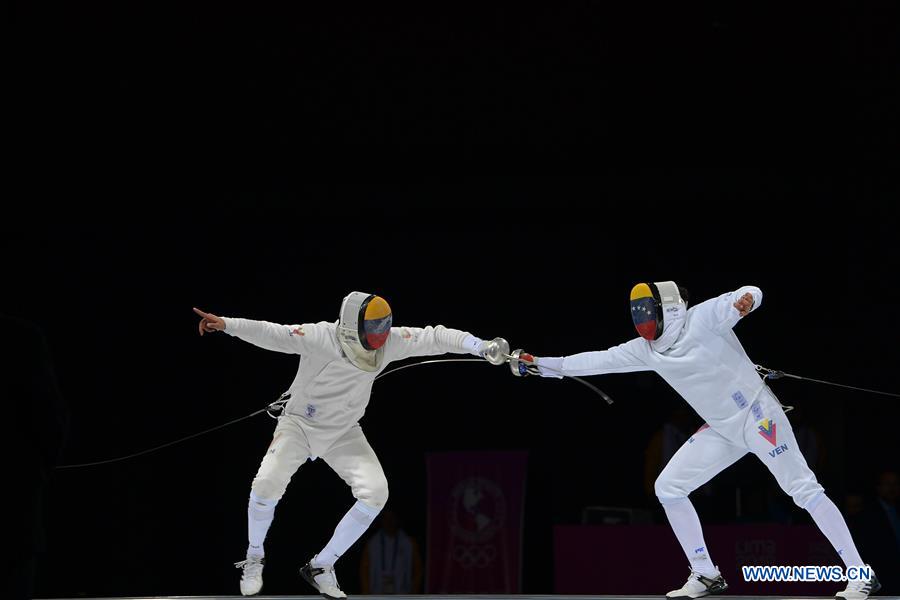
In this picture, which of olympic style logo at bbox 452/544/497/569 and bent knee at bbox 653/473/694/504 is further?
olympic style logo at bbox 452/544/497/569

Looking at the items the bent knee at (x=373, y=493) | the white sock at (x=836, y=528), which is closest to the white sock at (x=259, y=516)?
the bent knee at (x=373, y=493)

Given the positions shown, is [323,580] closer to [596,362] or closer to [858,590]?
[596,362]

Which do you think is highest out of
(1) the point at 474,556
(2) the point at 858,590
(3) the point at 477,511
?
(3) the point at 477,511

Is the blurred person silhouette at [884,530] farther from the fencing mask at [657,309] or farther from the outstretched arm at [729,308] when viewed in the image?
the fencing mask at [657,309]

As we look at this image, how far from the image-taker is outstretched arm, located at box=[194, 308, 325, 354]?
495 cm

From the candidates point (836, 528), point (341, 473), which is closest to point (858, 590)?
point (836, 528)

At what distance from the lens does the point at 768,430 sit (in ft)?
15.1

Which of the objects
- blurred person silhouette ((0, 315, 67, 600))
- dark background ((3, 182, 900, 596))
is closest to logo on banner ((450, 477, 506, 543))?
dark background ((3, 182, 900, 596))

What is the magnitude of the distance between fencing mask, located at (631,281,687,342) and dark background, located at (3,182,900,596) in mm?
2801

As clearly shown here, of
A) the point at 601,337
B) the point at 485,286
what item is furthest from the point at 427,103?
the point at 601,337

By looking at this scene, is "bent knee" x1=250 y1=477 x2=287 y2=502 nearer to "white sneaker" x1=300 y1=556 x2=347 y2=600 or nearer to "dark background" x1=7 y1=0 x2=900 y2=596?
"white sneaker" x1=300 y1=556 x2=347 y2=600

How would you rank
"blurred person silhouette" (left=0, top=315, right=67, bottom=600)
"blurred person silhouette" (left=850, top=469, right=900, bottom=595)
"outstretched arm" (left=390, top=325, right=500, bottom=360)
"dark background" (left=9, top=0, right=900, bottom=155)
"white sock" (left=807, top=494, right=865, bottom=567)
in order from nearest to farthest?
"blurred person silhouette" (left=0, top=315, right=67, bottom=600)
"white sock" (left=807, top=494, right=865, bottom=567)
"outstretched arm" (left=390, top=325, right=500, bottom=360)
"blurred person silhouette" (left=850, top=469, right=900, bottom=595)
"dark background" (left=9, top=0, right=900, bottom=155)

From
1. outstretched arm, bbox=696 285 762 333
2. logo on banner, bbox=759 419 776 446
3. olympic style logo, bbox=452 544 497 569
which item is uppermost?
outstretched arm, bbox=696 285 762 333

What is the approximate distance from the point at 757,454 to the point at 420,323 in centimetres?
368
